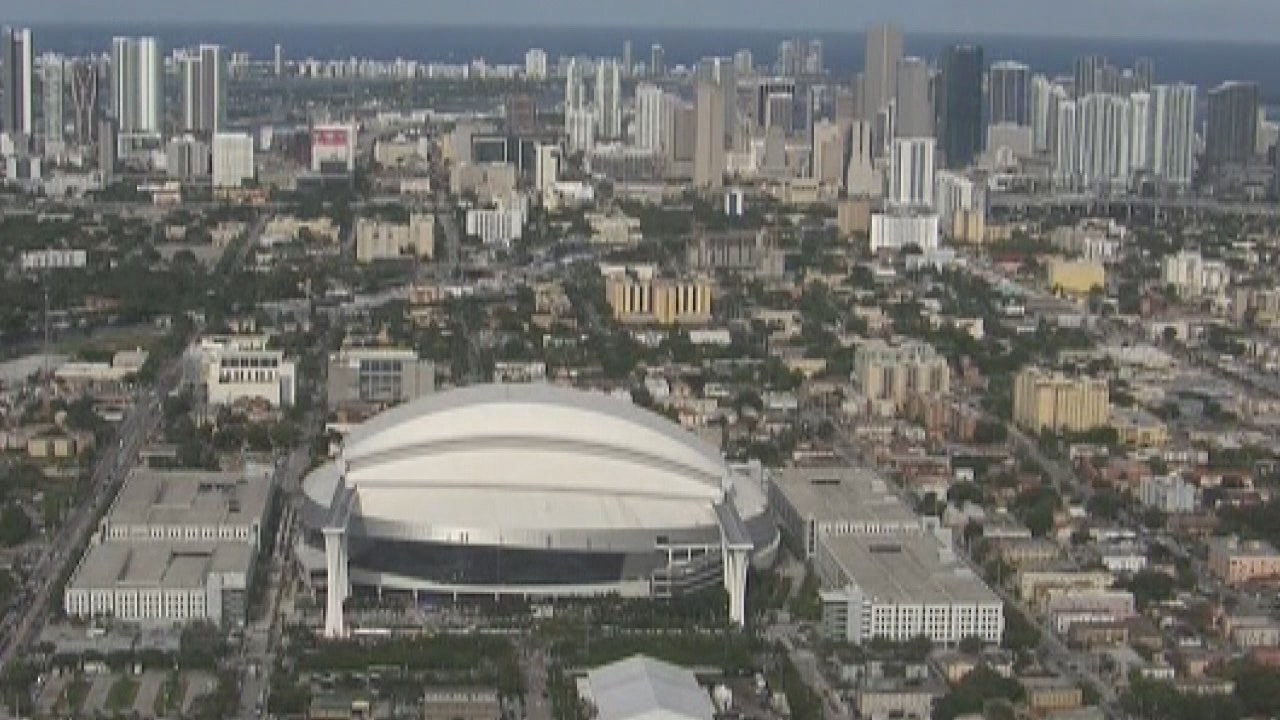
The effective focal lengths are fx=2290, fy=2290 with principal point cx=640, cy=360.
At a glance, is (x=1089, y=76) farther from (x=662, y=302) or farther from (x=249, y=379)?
(x=249, y=379)

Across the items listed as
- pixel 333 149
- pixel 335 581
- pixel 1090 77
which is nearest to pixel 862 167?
pixel 1090 77

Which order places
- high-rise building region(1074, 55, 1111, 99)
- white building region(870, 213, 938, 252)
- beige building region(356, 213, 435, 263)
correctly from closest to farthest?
beige building region(356, 213, 435, 263) → white building region(870, 213, 938, 252) → high-rise building region(1074, 55, 1111, 99)

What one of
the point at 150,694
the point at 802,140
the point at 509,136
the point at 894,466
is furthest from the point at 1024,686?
the point at 802,140

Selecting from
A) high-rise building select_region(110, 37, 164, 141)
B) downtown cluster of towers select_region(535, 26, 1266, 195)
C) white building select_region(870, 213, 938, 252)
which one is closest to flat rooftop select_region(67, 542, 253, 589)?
white building select_region(870, 213, 938, 252)

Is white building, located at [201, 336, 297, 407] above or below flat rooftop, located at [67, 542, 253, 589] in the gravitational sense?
above

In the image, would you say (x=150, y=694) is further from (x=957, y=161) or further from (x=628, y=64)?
(x=628, y=64)

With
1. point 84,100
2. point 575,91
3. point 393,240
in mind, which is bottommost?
point 393,240

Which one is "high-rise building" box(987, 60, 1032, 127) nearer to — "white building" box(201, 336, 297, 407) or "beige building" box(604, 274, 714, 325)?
"beige building" box(604, 274, 714, 325)

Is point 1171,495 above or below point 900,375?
below
